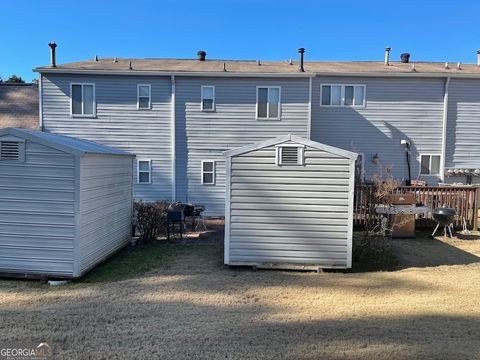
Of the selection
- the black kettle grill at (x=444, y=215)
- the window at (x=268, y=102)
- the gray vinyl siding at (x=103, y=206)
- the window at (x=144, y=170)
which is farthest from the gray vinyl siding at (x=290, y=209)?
the window at (x=144, y=170)

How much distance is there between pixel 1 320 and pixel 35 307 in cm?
52

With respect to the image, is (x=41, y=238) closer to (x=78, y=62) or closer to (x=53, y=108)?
(x=53, y=108)

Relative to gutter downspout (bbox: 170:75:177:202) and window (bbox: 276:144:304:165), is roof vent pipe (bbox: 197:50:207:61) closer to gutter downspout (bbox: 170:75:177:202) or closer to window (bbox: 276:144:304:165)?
gutter downspout (bbox: 170:75:177:202)

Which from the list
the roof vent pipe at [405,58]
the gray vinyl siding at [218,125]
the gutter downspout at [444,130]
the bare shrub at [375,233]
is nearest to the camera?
the bare shrub at [375,233]

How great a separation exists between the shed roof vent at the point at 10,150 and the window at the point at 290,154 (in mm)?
4610

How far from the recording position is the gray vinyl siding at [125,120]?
14.1 metres

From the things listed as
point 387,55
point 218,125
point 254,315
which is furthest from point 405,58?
point 254,315

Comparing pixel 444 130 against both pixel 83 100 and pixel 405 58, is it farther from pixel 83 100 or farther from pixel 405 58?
pixel 83 100

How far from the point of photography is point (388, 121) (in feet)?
48.5

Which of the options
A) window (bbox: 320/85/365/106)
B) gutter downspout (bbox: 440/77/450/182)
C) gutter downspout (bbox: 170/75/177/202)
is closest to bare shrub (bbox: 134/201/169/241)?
gutter downspout (bbox: 170/75/177/202)

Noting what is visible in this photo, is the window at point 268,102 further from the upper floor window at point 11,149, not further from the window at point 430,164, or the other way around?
the upper floor window at point 11,149

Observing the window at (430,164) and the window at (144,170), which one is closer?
the window at (144,170)

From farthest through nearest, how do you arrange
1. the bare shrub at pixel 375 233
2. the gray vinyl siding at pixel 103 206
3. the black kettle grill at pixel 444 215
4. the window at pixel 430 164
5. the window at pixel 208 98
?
1. the window at pixel 430 164
2. the window at pixel 208 98
3. the black kettle grill at pixel 444 215
4. the bare shrub at pixel 375 233
5. the gray vinyl siding at pixel 103 206

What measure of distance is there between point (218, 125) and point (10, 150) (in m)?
8.65
